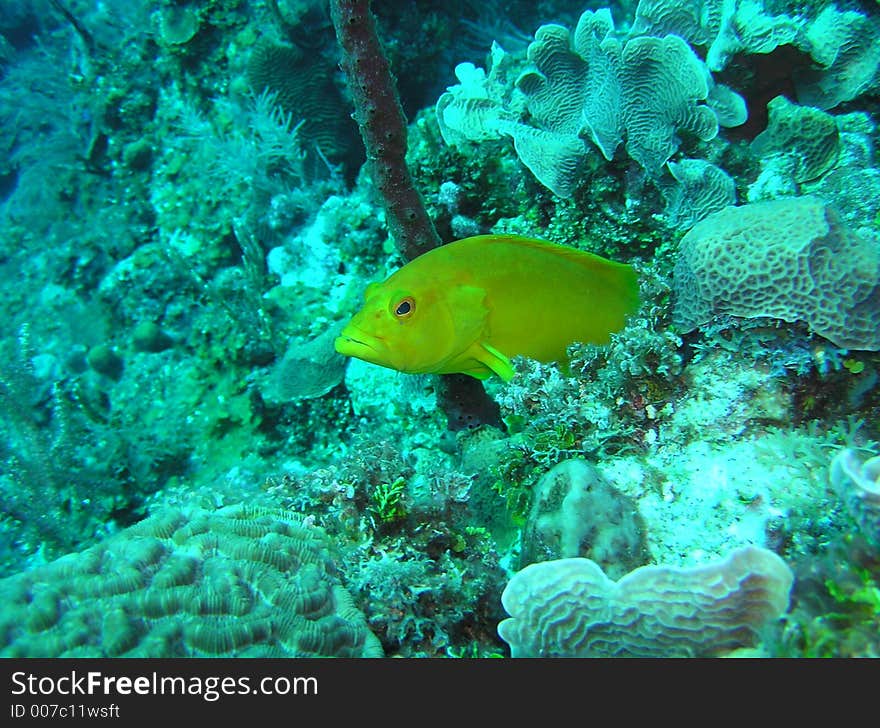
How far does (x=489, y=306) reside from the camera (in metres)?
3.08

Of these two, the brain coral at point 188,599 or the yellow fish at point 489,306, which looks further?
the yellow fish at point 489,306

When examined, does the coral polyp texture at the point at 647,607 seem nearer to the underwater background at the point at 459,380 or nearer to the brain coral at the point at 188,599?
the underwater background at the point at 459,380

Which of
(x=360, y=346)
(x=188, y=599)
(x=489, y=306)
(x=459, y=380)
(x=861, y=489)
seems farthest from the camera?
(x=459, y=380)

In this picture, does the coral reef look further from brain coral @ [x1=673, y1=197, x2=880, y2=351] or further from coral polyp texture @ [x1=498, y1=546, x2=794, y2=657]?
brain coral @ [x1=673, y1=197, x2=880, y2=351]

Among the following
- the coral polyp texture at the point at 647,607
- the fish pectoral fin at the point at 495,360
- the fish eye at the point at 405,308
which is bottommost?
the coral polyp texture at the point at 647,607

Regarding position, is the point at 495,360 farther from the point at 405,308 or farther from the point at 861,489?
the point at 861,489

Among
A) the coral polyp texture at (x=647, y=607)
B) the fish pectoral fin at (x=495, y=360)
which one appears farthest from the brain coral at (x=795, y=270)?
the coral polyp texture at (x=647, y=607)

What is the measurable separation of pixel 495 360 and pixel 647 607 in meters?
1.58

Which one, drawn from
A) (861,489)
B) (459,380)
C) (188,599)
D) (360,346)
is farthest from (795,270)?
(188,599)

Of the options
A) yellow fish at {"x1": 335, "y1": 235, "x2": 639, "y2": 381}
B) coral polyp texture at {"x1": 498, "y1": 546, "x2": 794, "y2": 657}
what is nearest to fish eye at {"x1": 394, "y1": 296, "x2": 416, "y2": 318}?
yellow fish at {"x1": 335, "y1": 235, "x2": 639, "y2": 381}

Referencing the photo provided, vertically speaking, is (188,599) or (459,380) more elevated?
(459,380)

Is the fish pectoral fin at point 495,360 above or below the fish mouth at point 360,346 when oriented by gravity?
below

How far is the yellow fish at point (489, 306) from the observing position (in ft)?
9.49
